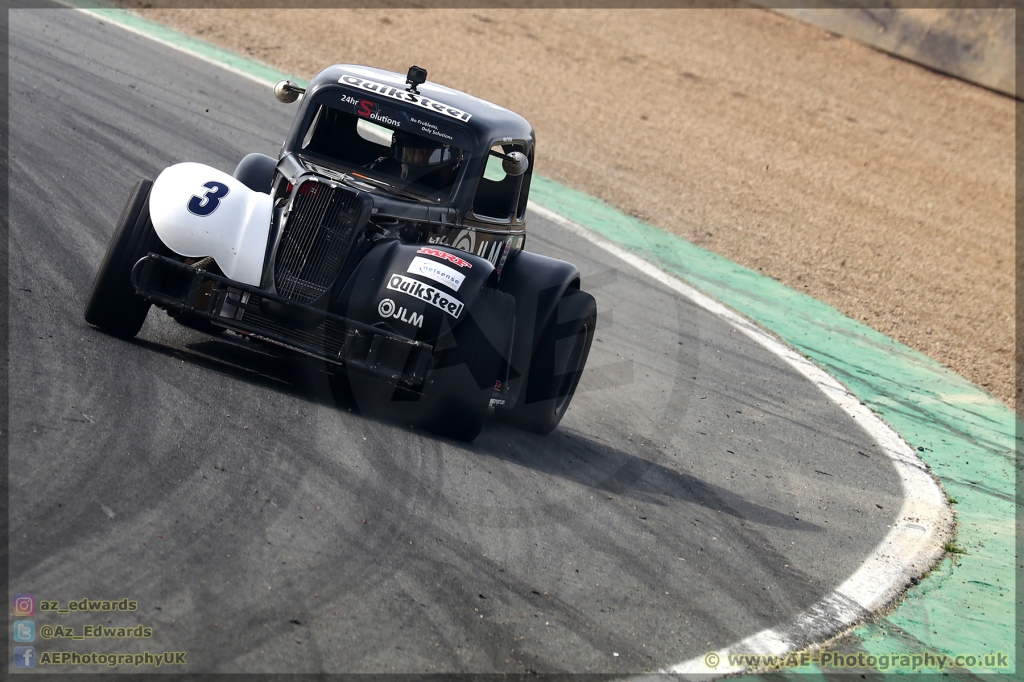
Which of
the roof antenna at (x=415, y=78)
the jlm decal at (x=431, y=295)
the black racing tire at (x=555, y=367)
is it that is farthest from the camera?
the roof antenna at (x=415, y=78)

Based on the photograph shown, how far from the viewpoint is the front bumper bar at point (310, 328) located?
5.82 meters

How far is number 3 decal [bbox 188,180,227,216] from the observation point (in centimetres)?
600

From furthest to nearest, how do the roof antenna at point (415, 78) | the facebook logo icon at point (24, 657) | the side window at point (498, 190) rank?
the side window at point (498, 190), the roof antenna at point (415, 78), the facebook logo icon at point (24, 657)

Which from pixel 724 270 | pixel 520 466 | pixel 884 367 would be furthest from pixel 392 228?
pixel 724 270

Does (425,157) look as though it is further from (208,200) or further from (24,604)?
(24,604)

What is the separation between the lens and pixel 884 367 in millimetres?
10617

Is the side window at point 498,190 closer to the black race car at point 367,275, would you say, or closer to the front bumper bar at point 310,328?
the black race car at point 367,275

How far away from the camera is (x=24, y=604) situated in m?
3.71

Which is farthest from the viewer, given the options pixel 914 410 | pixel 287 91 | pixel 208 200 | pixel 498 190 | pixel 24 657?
pixel 914 410

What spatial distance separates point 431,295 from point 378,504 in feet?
4.27

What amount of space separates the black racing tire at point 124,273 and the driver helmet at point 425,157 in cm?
167

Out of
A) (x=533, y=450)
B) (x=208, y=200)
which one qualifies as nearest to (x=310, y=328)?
(x=208, y=200)

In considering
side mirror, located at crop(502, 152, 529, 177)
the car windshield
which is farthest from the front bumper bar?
side mirror, located at crop(502, 152, 529, 177)

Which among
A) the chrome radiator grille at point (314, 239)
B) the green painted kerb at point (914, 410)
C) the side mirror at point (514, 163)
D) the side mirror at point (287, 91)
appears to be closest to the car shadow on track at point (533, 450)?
the chrome radiator grille at point (314, 239)
